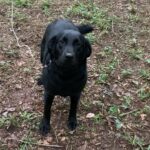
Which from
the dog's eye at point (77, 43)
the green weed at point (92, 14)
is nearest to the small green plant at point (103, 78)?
the green weed at point (92, 14)

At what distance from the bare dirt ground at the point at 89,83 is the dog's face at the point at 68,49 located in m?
0.94

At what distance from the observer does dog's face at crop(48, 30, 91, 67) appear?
11.1ft

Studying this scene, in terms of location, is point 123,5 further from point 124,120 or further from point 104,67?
point 124,120

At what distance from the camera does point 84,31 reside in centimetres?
421

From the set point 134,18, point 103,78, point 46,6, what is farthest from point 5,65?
point 134,18

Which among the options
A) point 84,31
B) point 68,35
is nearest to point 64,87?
point 68,35

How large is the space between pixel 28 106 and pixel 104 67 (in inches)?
49.7

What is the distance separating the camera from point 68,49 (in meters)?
3.39

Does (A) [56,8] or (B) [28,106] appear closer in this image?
(B) [28,106]

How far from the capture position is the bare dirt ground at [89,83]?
406cm

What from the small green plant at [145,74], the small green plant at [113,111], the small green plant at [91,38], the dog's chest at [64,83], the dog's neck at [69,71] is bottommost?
the small green plant at [113,111]

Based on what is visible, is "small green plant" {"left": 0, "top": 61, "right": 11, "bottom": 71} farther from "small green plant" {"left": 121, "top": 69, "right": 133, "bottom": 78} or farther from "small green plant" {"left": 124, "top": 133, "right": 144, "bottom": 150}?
"small green plant" {"left": 124, "top": 133, "right": 144, "bottom": 150}

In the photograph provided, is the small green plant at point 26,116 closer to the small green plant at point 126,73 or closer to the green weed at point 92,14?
the small green plant at point 126,73

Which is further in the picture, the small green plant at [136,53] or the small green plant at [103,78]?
the small green plant at [136,53]
